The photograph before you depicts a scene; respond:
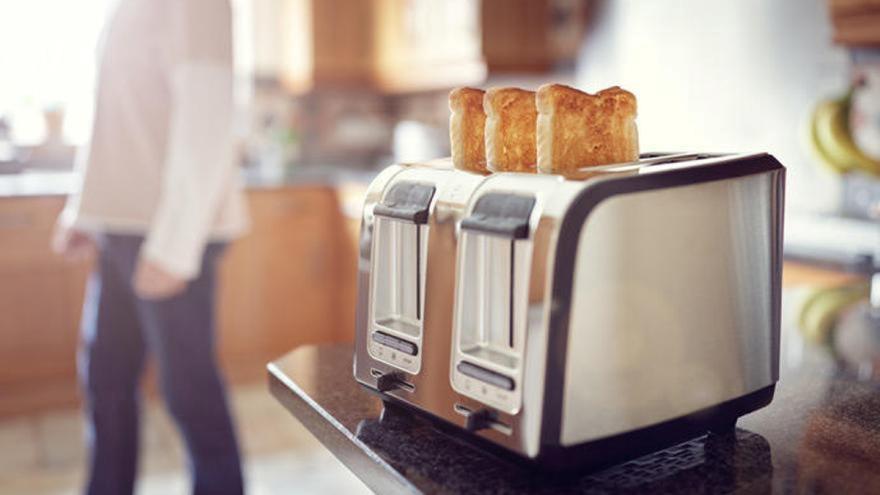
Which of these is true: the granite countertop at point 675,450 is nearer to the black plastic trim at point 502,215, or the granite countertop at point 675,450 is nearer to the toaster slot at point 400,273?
the toaster slot at point 400,273

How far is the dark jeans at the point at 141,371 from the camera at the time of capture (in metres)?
1.71

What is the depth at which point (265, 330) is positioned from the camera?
11.6 feet

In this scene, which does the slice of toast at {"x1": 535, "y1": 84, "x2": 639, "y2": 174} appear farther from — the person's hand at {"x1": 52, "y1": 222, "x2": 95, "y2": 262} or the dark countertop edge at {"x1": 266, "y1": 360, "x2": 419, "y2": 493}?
the person's hand at {"x1": 52, "y1": 222, "x2": 95, "y2": 262}

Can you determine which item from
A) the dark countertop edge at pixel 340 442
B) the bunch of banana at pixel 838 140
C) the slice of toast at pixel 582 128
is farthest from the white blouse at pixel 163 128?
the bunch of banana at pixel 838 140

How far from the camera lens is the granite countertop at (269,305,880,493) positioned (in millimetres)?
709

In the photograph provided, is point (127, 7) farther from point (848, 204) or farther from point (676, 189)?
point (848, 204)

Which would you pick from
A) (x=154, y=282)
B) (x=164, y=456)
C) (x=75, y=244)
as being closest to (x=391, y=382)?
(x=154, y=282)

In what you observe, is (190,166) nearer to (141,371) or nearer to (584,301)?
(141,371)

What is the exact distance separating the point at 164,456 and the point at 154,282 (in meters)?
1.24

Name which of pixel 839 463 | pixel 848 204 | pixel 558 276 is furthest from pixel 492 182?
pixel 848 204

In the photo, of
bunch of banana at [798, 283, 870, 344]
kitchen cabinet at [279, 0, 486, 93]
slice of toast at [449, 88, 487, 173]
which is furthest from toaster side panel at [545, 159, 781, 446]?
kitchen cabinet at [279, 0, 486, 93]

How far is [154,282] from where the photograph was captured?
1.64 meters

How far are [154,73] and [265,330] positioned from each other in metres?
1.92

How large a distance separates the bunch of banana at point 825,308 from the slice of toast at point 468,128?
57 centimetres
